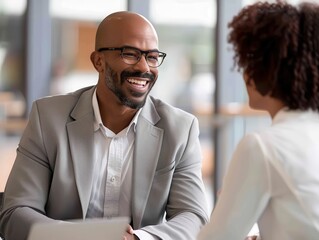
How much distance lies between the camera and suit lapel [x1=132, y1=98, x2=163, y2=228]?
2336 mm

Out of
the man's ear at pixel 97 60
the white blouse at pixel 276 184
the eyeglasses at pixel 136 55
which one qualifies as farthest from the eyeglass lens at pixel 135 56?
the white blouse at pixel 276 184

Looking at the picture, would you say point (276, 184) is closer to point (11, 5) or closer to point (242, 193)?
point (242, 193)

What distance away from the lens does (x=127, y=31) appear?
2.39m

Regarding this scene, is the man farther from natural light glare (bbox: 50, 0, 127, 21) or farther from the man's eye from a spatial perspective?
natural light glare (bbox: 50, 0, 127, 21)

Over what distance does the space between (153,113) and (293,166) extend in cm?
100

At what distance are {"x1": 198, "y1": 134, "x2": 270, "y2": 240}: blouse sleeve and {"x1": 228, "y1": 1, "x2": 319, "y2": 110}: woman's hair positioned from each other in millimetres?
152

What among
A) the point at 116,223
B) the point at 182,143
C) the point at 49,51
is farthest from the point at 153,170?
the point at 49,51

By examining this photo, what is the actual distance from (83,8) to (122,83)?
Answer: 3.31 metres

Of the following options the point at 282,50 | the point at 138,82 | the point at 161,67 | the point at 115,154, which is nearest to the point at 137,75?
the point at 138,82

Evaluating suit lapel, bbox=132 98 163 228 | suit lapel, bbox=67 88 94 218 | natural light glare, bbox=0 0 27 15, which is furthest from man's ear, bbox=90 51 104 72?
natural light glare, bbox=0 0 27 15

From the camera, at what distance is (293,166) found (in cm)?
158

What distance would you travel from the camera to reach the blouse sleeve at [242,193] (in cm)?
158

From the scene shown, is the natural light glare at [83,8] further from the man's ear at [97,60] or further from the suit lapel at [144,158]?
the suit lapel at [144,158]

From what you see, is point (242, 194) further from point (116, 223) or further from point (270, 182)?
point (116, 223)
